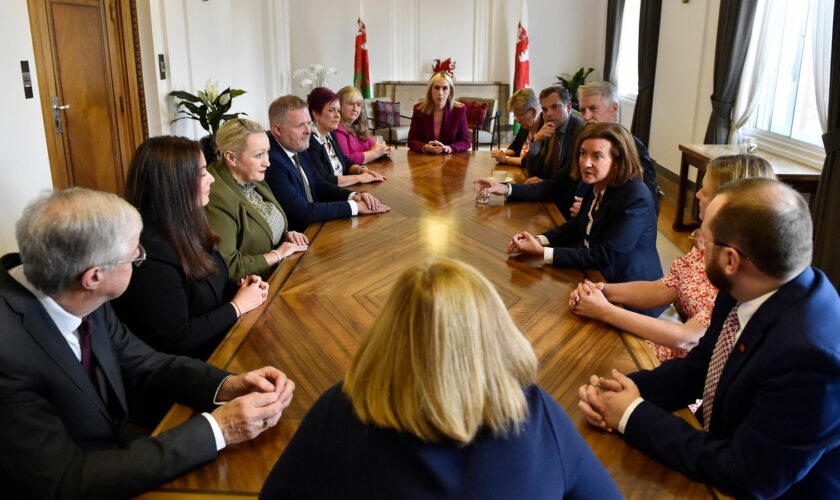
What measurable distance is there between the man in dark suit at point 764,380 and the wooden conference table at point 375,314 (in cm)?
6

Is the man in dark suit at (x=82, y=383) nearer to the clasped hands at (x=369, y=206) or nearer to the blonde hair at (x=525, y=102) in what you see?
the clasped hands at (x=369, y=206)

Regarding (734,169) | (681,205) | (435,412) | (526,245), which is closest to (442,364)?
(435,412)

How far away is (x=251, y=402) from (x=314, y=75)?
8551 mm

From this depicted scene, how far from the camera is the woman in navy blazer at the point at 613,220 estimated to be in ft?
8.35

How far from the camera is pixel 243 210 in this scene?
106 inches

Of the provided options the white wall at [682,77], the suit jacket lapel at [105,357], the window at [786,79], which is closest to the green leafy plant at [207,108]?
the white wall at [682,77]

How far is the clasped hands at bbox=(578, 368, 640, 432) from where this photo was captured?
142cm

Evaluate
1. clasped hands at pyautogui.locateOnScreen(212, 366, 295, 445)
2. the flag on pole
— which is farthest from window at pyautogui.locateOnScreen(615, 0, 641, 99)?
clasped hands at pyautogui.locateOnScreen(212, 366, 295, 445)

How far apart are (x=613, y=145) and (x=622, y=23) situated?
7.28 meters

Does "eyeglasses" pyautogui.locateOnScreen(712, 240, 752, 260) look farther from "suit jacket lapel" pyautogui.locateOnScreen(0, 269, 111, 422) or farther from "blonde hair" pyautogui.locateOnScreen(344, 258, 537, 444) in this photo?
"suit jacket lapel" pyautogui.locateOnScreen(0, 269, 111, 422)

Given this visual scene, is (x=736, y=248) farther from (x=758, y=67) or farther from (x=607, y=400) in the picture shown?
(x=758, y=67)

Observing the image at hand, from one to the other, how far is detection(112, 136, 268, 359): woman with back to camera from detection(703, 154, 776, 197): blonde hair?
1480 millimetres

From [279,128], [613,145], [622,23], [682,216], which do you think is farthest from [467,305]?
[622,23]

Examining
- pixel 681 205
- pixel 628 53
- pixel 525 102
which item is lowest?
pixel 681 205
